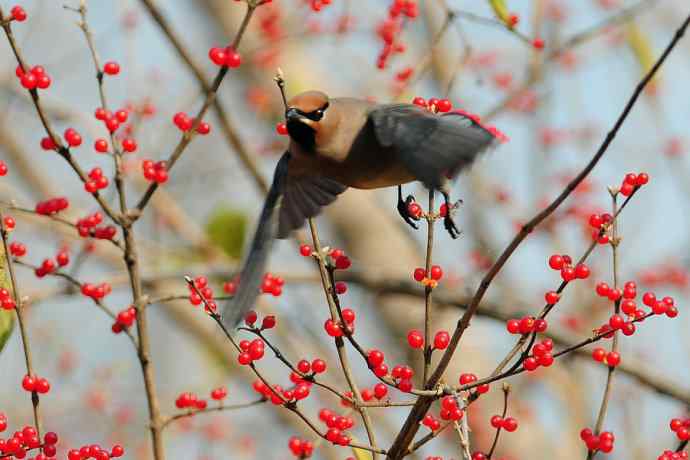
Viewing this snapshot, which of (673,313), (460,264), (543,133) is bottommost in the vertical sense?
(673,313)

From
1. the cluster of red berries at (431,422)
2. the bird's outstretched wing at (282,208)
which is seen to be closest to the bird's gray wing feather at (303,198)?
the bird's outstretched wing at (282,208)

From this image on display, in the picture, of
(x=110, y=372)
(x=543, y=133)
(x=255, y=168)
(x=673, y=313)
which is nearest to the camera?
(x=673, y=313)

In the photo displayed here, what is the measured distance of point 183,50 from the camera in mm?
3248

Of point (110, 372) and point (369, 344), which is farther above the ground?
point (369, 344)

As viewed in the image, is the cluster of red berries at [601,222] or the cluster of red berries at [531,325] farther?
the cluster of red berries at [601,222]

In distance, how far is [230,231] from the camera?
15.0 feet

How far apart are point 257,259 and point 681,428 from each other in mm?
925

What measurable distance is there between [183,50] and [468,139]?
62.8 inches

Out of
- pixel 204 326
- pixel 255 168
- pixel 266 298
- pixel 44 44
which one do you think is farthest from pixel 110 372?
pixel 44 44

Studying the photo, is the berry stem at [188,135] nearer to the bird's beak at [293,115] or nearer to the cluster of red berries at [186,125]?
the cluster of red berries at [186,125]

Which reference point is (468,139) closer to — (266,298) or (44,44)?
(266,298)

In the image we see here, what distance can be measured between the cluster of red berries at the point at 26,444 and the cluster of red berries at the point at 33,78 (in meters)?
0.64

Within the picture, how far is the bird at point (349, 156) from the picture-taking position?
1.90 metres

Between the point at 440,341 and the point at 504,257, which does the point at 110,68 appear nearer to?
the point at 440,341
